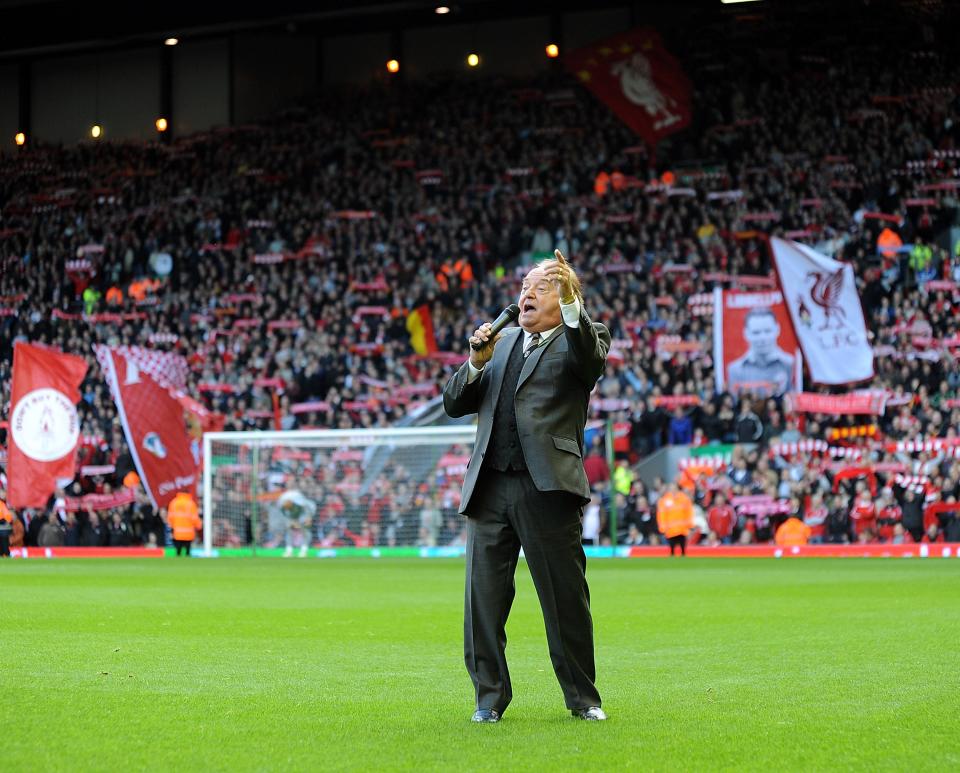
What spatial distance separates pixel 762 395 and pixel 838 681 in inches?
933

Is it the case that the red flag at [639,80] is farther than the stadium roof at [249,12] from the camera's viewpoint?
Yes

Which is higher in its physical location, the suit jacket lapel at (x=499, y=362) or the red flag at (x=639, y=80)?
the red flag at (x=639, y=80)

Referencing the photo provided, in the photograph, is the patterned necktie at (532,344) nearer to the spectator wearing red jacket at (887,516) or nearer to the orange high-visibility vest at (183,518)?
the spectator wearing red jacket at (887,516)

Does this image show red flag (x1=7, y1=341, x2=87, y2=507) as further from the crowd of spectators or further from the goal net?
the goal net

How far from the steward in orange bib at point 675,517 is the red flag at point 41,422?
14.2 metres

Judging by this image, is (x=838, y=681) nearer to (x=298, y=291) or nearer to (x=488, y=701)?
(x=488, y=701)

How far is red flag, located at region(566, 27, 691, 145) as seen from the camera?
129 ft

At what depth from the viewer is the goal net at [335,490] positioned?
103 feet

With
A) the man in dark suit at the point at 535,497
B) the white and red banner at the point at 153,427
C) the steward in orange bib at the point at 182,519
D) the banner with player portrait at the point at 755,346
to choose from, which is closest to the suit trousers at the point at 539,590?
the man in dark suit at the point at 535,497

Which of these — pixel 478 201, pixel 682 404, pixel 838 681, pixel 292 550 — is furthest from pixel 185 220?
pixel 838 681

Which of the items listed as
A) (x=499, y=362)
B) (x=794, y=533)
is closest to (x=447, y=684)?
(x=499, y=362)

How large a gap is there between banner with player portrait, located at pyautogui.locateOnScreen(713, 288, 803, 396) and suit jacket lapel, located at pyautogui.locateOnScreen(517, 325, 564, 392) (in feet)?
82.9

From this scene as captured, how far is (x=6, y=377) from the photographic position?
38938 millimetres

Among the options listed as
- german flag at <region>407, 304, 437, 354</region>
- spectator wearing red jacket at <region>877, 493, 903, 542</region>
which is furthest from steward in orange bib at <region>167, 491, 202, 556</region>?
spectator wearing red jacket at <region>877, 493, 903, 542</region>
